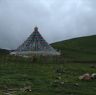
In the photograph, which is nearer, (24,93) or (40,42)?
(24,93)

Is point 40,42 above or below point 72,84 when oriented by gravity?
above

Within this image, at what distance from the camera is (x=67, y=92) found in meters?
23.1

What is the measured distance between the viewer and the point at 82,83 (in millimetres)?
27453

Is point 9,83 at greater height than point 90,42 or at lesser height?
lesser

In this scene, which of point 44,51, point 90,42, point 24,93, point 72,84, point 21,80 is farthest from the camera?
point 90,42

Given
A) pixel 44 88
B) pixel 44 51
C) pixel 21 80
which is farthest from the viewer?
pixel 44 51

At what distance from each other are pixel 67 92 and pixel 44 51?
66.2 meters

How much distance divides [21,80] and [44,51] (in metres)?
60.8

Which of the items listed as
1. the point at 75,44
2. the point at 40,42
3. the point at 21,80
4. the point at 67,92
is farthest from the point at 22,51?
the point at 67,92

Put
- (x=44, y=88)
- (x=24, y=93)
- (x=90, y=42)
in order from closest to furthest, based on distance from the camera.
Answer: (x=24, y=93) → (x=44, y=88) → (x=90, y=42)

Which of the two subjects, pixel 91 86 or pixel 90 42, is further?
pixel 90 42

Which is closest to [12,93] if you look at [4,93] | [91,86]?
[4,93]

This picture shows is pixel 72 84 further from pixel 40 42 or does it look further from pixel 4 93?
pixel 40 42

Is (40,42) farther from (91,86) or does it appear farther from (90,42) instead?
(91,86)
